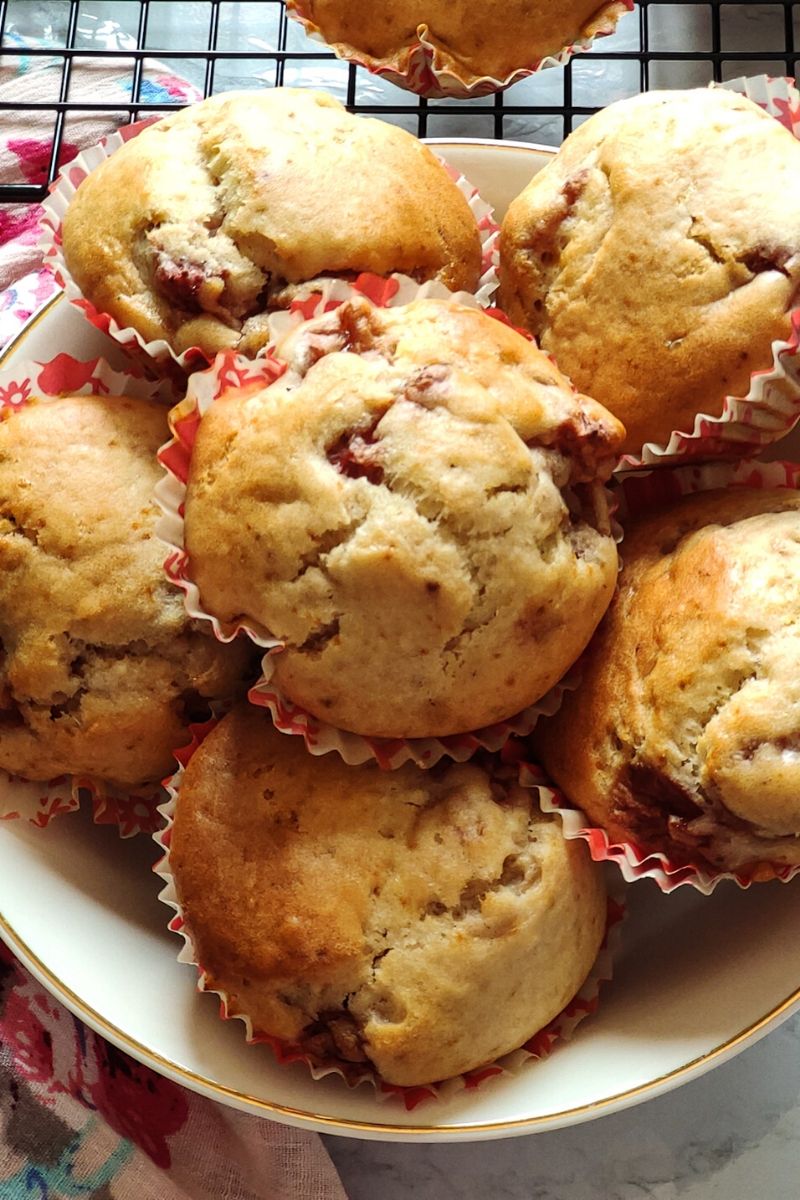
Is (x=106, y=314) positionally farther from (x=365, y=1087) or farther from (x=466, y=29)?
(x=365, y=1087)

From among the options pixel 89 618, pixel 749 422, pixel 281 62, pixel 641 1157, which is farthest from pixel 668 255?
pixel 641 1157

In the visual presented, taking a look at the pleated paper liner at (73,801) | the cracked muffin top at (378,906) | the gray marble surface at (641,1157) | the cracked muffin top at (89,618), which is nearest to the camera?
the cracked muffin top at (378,906)

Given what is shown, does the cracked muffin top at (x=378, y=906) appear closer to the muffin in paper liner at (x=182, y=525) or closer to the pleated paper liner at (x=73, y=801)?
the muffin in paper liner at (x=182, y=525)

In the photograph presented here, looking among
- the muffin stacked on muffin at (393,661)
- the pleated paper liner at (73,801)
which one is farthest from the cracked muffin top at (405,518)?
the pleated paper liner at (73,801)

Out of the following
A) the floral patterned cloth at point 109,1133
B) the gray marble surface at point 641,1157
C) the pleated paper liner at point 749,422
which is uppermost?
the pleated paper liner at point 749,422

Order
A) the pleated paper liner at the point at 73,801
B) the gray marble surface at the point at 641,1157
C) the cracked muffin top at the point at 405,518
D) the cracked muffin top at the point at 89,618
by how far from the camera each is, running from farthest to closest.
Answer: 1. the gray marble surface at the point at 641,1157
2. the pleated paper liner at the point at 73,801
3. the cracked muffin top at the point at 89,618
4. the cracked muffin top at the point at 405,518

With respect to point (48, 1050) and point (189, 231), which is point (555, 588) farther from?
point (48, 1050)

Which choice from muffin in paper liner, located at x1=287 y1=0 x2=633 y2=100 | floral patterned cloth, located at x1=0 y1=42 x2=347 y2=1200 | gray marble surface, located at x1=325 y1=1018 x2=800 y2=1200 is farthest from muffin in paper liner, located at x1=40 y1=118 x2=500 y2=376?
gray marble surface, located at x1=325 y1=1018 x2=800 y2=1200

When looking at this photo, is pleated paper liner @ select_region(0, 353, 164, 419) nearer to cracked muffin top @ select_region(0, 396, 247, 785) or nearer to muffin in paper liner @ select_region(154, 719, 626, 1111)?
cracked muffin top @ select_region(0, 396, 247, 785)
